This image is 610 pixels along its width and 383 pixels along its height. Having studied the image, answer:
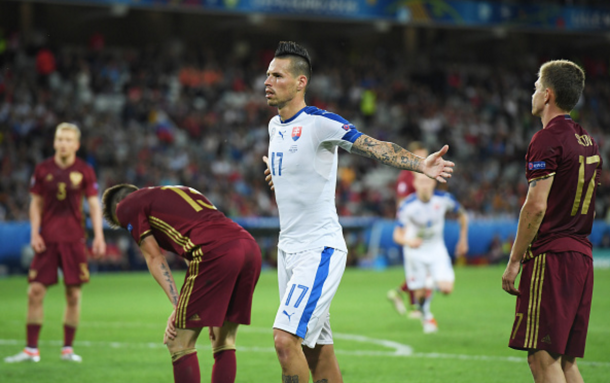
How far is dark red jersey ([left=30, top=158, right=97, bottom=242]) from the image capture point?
9242 millimetres

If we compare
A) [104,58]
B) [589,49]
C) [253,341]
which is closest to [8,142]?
[104,58]

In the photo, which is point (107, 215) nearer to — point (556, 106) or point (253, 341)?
point (556, 106)

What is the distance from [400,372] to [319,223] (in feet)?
10.8

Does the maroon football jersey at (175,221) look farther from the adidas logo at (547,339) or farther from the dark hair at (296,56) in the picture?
Result: the adidas logo at (547,339)

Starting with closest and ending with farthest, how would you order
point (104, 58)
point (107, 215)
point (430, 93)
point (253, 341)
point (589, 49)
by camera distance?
point (107, 215)
point (253, 341)
point (104, 58)
point (430, 93)
point (589, 49)

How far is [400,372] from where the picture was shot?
8273 millimetres

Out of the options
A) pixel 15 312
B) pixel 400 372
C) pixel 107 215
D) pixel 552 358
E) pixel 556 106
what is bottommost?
pixel 15 312

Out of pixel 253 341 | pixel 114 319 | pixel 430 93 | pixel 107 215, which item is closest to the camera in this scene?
pixel 107 215

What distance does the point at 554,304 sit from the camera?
5.11m

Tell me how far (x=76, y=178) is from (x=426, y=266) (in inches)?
215

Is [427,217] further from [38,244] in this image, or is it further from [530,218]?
[530,218]

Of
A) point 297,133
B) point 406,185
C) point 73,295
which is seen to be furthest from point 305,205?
point 406,185

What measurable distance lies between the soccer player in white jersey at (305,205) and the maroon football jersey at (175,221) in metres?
0.57

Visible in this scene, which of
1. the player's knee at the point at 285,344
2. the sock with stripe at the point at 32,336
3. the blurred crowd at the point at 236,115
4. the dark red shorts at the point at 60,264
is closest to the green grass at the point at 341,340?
the sock with stripe at the point at 32,336
